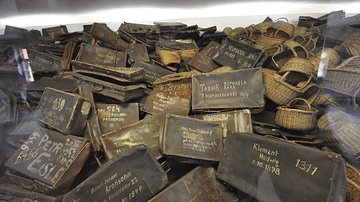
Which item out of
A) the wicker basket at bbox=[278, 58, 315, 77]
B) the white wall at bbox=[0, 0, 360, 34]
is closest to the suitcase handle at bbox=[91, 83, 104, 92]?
the white wall at bbox=[0, 0, 360, 34]

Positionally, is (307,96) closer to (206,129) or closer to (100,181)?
(206,129)

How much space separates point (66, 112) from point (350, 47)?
422 cm

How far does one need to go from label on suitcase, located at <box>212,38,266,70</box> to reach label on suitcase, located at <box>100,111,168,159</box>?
1.80 metres

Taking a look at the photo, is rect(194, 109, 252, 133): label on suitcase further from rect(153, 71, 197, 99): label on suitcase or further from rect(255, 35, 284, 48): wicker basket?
rect(255, 35, 284, 48): wicker basket

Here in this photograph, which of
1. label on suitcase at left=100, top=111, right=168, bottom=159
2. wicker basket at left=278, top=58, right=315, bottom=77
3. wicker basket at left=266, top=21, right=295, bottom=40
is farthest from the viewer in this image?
wicker basket at left=266, top=21, right=295, bottom=40

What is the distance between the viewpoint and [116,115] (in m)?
2.60

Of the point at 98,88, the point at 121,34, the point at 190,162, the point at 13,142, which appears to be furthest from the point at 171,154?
the point at 121,34

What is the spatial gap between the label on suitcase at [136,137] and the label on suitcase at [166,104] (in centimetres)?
34

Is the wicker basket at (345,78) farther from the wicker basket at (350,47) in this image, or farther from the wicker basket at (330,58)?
the wicker basket at (350,47)

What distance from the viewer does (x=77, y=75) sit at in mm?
2682

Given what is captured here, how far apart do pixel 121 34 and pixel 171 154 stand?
3636mm

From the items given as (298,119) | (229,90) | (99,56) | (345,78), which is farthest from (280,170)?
(99,56)

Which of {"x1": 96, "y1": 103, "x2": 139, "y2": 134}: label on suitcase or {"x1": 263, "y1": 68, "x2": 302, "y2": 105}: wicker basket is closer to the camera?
{"x1": 96, "y1": 103, "x2": 139, "y2": 134}: label on suitcase

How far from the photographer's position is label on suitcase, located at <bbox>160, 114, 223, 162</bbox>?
6.43 feet
